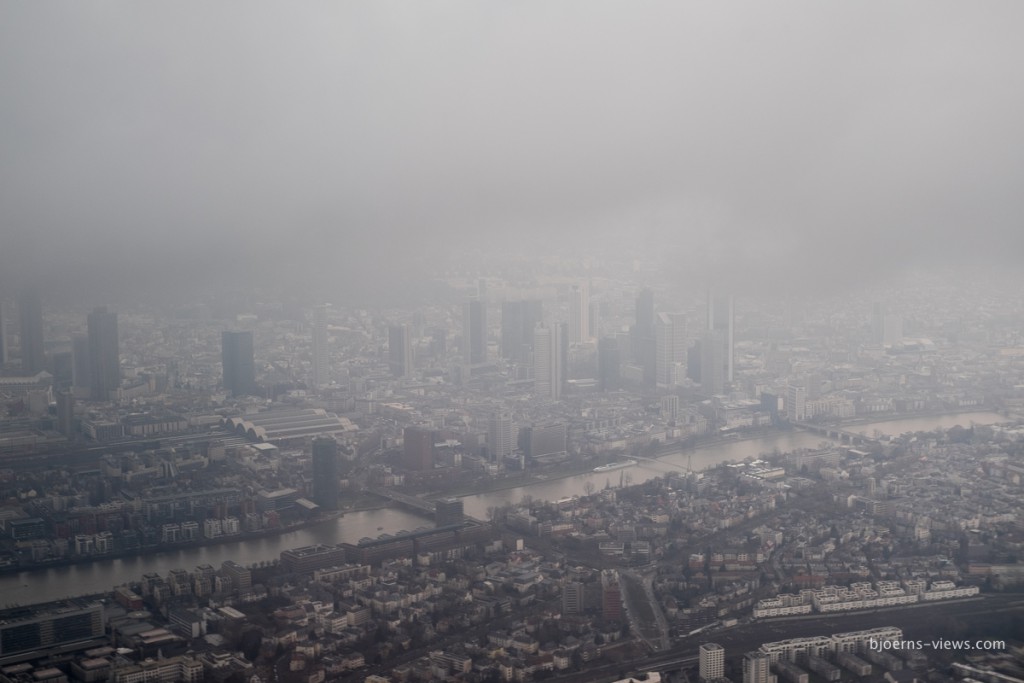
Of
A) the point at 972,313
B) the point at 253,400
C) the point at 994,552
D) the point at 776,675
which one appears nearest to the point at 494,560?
the point at 776,675

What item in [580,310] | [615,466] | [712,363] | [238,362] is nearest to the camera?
[615,466]

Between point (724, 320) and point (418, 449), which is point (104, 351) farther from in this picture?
point (724, 320)

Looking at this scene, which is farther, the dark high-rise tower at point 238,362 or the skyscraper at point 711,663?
the dark high-rise tower at point 238,362

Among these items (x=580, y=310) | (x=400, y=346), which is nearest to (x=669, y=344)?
(x=580, y=310)

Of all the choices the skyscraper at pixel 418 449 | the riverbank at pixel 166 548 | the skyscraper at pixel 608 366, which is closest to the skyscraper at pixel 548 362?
the skyscraper at pixel 608 366

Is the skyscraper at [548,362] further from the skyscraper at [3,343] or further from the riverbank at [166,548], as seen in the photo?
the skyscraper at [3,343]

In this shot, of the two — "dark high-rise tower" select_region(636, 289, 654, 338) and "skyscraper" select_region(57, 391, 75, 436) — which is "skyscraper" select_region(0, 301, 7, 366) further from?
"dark high-rise tower" select_region(636, 289, 654, 338)

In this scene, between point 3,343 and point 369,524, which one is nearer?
point 369,524
